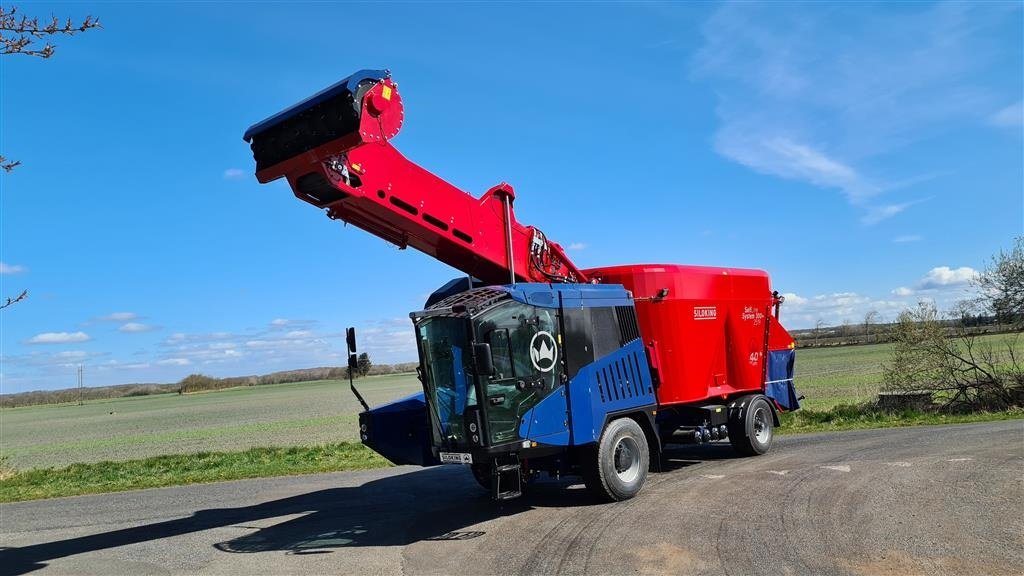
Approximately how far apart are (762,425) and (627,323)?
190 inches

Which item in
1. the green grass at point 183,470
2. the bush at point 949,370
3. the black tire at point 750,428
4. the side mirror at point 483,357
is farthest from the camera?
the bush at point 949,370

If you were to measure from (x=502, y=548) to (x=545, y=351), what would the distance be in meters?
2.37

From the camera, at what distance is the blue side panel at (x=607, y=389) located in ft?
28.1

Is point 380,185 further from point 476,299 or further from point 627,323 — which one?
point 627,323

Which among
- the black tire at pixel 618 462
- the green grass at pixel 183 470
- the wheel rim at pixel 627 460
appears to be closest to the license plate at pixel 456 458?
the black tire at pixel 618 462

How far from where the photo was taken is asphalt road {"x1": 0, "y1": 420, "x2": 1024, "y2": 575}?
6426 millimetres

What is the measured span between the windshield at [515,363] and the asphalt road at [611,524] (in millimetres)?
1308

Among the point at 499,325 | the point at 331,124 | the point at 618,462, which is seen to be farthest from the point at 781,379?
the point at 331,124

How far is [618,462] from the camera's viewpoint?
9.29 meters

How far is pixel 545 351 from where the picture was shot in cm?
845

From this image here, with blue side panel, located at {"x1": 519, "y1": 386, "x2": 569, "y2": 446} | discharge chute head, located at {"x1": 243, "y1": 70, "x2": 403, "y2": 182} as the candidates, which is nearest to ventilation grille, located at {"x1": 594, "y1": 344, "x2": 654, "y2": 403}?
blue side panel, located at {"x1": 519, "y1": 386, "x2": 569, "y2": 446}

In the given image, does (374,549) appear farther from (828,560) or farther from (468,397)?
(828,560)

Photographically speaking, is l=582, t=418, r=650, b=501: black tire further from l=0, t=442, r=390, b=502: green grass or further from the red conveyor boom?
l=0, t=442, r=390, b=502: green grass

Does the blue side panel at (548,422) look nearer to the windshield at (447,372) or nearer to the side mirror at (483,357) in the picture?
the windshield at (447,372)
